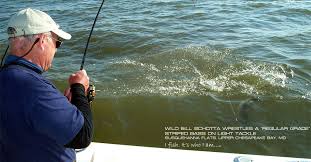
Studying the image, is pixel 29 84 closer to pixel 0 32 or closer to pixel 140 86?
pixel 140 86

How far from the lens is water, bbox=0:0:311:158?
24.3 ft

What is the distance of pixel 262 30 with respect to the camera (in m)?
12.3

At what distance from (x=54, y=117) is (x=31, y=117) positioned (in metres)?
0.13

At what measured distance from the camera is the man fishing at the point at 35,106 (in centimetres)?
247

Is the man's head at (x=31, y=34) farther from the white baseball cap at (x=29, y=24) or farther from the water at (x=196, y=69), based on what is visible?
the water at (x=196, y=69)

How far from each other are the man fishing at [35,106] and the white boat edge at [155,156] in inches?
50.4

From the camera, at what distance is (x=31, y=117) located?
247 centimetres

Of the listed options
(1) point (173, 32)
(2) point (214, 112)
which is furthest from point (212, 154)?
(1) point (173, 32)

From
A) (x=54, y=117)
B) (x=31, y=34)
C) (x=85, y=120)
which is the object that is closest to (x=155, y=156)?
(x=85, y=120)

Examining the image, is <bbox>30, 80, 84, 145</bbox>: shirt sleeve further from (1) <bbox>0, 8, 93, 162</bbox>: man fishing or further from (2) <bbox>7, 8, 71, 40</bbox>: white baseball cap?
(2) <bbox>7, 8, 71, 40</bbox>: white baseball cap

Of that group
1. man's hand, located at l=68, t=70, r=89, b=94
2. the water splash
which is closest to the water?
the water splash

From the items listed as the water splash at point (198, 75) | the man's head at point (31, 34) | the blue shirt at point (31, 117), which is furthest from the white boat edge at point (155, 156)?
the water splash at point (198, 75)

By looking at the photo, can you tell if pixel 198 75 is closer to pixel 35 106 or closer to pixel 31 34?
pixel 31 34

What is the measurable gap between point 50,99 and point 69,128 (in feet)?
0.68
